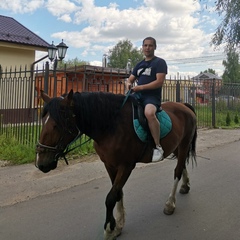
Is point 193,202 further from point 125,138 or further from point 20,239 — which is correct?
point 20,239

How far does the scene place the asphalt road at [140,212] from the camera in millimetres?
3279

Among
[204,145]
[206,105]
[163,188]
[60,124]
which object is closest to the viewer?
[60,124]

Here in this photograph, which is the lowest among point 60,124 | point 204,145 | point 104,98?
point 204,145

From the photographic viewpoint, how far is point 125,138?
318 centimetres

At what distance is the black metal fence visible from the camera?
7527 millimetres

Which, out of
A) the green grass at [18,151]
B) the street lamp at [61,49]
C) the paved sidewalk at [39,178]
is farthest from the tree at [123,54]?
the paved sidewalk at [39,178]

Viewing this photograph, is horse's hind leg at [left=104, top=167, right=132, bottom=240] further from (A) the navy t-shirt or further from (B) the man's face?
(B) the man's face

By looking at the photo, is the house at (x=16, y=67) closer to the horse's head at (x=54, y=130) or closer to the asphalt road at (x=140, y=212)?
the asphalt road at (x=140, y=212)

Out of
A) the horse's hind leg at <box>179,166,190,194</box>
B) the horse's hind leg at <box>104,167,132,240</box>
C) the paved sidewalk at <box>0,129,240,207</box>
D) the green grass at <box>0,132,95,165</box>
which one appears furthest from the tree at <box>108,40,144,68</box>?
the horse's hind leg at <box>104,167,132,240</box>

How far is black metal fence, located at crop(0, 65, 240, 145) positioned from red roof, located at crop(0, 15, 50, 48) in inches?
56.2

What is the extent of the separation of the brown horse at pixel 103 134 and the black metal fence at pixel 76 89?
156 inches

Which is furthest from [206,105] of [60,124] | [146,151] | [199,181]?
[60,124]

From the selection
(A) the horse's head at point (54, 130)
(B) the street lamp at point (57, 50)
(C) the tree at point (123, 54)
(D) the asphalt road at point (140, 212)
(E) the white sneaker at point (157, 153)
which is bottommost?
(D) the asphalt road at point (140, 212)

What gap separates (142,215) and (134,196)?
2.33 ft
